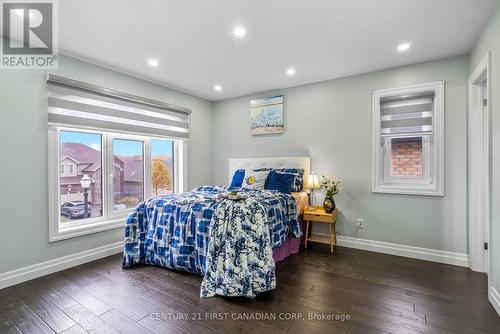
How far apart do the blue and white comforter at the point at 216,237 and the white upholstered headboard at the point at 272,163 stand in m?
0.90

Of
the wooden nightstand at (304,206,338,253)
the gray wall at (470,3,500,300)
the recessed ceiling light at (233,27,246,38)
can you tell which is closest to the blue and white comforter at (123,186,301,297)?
the wooden nightstand at (304,206,338,253)

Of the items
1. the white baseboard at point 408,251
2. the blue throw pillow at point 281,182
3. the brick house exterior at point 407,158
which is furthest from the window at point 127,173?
the brick house exterior at point 407,158

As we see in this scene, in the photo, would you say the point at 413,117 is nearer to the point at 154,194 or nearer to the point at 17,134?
the point at 154,194

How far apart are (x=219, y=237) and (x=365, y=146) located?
2537 mm

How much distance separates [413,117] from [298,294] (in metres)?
2.80

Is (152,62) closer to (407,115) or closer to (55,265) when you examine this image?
(55,265)

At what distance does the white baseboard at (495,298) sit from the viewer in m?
1.98

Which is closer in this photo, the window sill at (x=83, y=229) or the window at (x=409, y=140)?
the window sill at (x=83, y=229)

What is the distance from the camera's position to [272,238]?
8.94 feet

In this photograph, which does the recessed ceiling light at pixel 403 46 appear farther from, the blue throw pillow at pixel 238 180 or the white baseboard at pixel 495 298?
the blue throw pillow at pixel 238 180

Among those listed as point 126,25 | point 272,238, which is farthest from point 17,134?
point 272,238

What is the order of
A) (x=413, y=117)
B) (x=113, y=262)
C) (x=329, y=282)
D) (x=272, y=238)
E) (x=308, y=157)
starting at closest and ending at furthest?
(x=329, y=282) → (x=272, y=238) → (x=113, y=262) → (x=413, y=117) → (x=308, y=157)

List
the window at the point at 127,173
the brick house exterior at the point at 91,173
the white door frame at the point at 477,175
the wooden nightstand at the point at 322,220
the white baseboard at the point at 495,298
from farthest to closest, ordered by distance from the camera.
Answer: the window at the point at 127,173
the wooden nightstand at the point at 322,220
the brick house exterior at the point at 91,173
the white door frame at the point at 477,175
the white baseboard at the point at 495,298

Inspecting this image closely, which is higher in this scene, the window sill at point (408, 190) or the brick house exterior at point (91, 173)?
the brick house exterior at point (91, 173)
